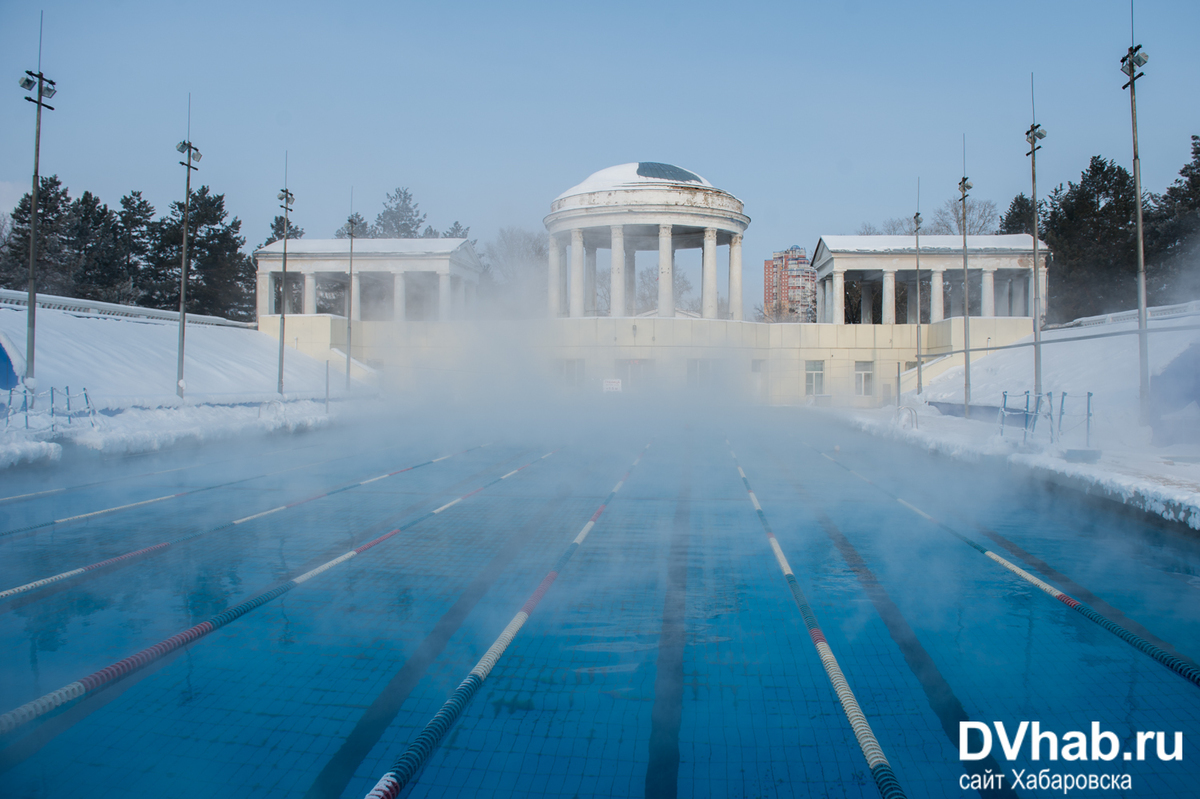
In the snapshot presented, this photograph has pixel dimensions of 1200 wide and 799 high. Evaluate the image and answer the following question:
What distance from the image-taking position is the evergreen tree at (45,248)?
47.7 meters

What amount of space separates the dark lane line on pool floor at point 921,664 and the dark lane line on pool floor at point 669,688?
151 cm

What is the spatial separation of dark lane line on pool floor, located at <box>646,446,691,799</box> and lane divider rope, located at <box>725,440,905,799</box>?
974 mm

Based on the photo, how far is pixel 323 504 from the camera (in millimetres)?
10562

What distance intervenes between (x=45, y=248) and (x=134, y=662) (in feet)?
191

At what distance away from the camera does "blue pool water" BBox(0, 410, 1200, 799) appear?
3.73 m

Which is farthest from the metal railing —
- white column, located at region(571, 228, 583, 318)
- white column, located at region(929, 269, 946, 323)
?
white column, located at region(929, 269, 946, 323)

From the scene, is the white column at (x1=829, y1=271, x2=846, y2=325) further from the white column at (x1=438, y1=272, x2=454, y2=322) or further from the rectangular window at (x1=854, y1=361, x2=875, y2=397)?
the white column at (x1=438, y1=272, x2=454, y2=322)

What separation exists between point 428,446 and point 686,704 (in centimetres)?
1530

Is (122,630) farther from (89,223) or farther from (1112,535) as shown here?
(89,223)

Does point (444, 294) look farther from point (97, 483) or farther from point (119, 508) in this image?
point (119, 508)

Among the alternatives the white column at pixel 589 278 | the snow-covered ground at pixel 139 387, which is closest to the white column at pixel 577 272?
the white column at pixel 589 278

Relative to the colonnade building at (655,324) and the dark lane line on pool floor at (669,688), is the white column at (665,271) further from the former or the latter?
the dark lane line on pool floor at (669,688)

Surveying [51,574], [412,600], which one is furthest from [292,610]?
[51,574]

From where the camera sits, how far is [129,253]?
55.0 m
